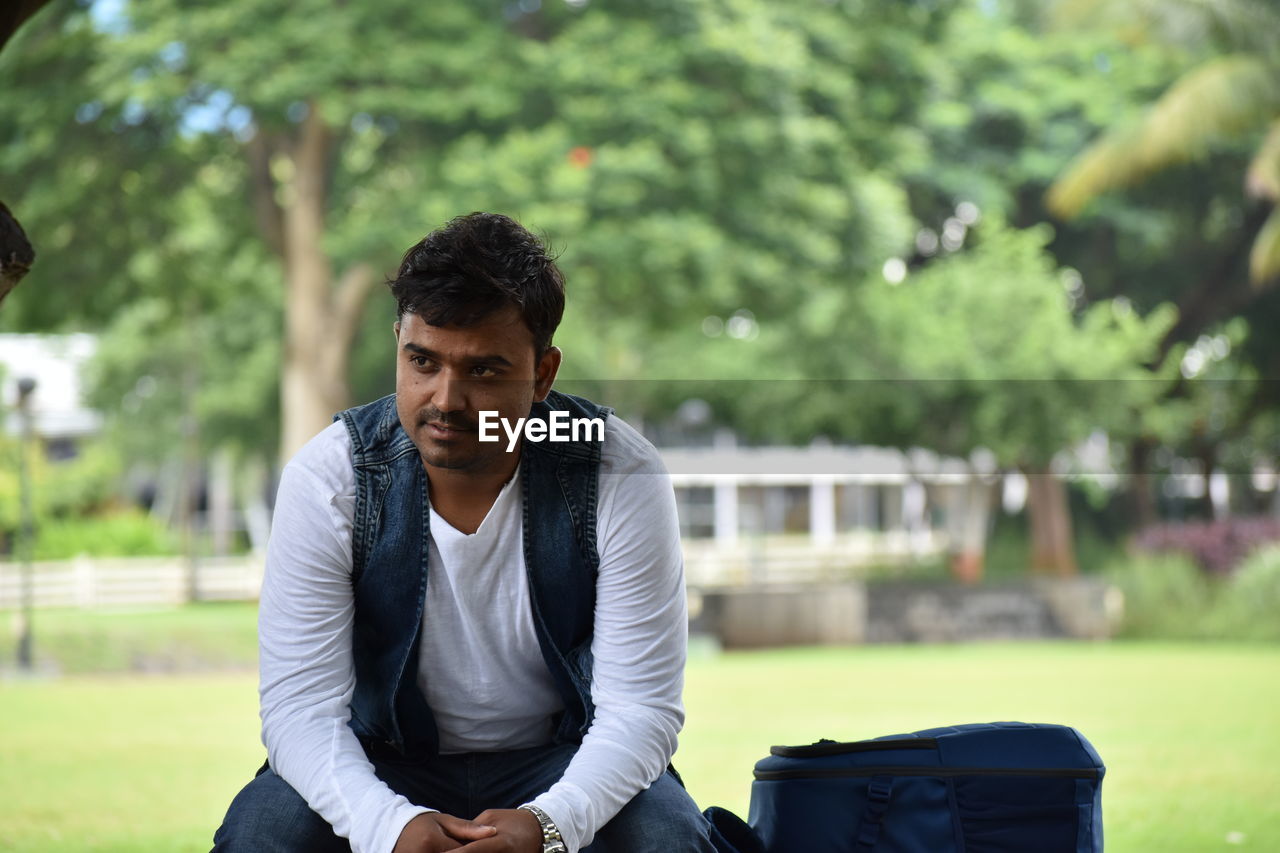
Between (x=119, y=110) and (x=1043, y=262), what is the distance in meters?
8.57

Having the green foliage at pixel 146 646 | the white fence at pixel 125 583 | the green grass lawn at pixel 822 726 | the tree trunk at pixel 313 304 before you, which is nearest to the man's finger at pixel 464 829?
the green grass lawn at pixel 822 726

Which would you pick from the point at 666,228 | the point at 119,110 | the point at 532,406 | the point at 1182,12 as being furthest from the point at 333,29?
the point at 532,406

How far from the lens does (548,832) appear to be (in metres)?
1.33

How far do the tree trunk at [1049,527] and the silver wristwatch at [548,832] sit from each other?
1197 centimetres

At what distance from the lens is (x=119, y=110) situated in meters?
11.3

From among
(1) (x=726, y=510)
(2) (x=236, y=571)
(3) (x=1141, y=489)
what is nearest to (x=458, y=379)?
(2) (x=236, y=571)

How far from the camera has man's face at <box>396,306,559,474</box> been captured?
140cm

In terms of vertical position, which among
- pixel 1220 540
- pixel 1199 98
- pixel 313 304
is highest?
pixel 1199 98

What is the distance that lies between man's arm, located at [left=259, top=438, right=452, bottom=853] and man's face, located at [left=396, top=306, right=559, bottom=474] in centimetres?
11

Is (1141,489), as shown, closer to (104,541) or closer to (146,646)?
(146,646)

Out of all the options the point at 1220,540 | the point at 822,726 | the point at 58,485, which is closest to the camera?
the point at 822,726

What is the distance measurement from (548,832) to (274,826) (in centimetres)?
26

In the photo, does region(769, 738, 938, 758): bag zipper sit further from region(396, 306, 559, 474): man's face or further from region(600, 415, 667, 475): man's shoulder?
region(396, 306, 559, 474): man's face

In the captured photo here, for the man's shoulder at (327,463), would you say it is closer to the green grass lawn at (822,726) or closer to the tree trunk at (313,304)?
the green grass lawn at (822,726)
